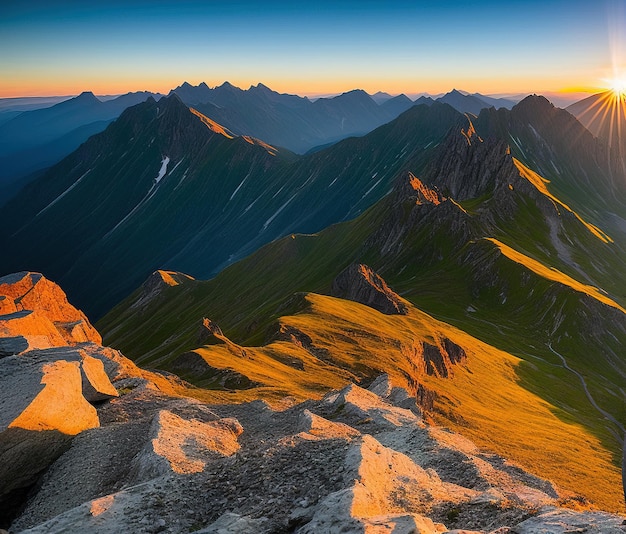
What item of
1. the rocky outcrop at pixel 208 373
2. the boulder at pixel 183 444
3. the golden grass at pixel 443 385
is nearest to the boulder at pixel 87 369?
the boulder at pixel 183 444

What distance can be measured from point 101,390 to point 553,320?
6327 inches

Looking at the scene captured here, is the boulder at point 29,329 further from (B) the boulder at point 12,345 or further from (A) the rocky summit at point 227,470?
(A) the rocky summit at point 227,470

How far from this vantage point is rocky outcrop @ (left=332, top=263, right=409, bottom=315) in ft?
435

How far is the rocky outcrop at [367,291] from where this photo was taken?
132 metres

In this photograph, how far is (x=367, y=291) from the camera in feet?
457

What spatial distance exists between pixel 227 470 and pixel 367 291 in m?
115

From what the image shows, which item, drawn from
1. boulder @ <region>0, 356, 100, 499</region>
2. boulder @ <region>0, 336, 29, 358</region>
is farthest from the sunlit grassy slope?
boulder @ <region>0, 356, 100, 499</region>

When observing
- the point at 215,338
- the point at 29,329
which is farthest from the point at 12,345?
the point at 215,338

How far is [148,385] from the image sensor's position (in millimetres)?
47906

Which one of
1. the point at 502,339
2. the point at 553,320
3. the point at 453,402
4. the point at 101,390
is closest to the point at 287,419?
the point at 101,390

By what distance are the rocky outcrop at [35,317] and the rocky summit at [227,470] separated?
65cm

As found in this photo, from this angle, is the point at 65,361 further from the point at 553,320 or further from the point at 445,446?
the point at 553,320

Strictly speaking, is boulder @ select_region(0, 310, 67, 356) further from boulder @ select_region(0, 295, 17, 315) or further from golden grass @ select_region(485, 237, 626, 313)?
golden grass @ select_region(485, 237, 626, 313)

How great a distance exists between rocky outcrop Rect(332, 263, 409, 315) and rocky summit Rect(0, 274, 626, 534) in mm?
87609
